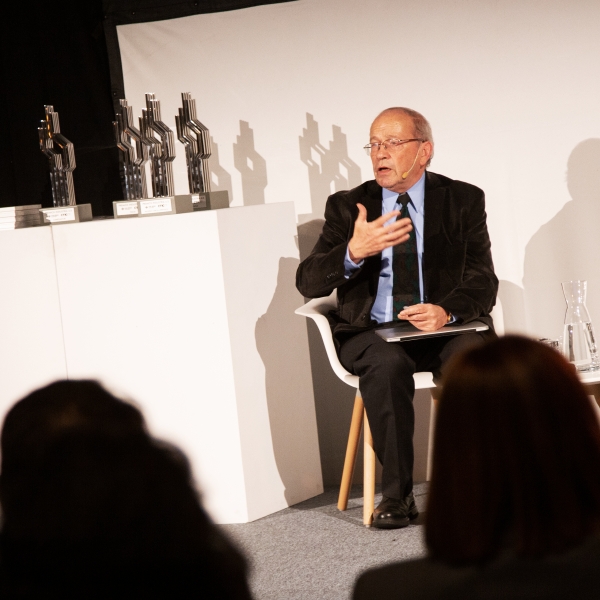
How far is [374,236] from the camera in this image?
306 centimetres

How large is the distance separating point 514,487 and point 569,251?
9.89ft

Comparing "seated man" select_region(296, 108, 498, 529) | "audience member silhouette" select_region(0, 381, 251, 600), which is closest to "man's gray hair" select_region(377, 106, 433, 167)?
"seated man" select_region(296, 108, 498, 529)

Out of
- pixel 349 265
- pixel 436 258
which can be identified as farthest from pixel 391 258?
pixel 349 265

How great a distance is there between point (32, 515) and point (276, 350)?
2610 millimetres

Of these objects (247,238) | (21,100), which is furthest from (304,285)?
(21,100)

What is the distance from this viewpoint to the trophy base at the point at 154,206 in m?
3.36

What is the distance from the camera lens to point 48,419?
0.97m

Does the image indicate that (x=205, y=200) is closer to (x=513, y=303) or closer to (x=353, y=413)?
(x=353, y=413)

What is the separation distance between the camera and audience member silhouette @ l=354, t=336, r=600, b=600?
0.93 m

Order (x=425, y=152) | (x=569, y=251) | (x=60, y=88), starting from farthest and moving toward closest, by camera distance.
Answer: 1. (x=60, y=88)
2. (x=569, y=251)
3. (x=425, y=152)

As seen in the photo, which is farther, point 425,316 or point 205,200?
point 205,200

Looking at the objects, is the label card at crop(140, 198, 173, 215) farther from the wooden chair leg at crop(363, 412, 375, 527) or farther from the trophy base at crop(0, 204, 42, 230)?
the wooden chair leg at crop(363, 412, 375, 527)

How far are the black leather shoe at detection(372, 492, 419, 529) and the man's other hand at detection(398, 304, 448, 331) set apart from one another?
611 millimetres

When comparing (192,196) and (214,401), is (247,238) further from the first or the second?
(214,401)
